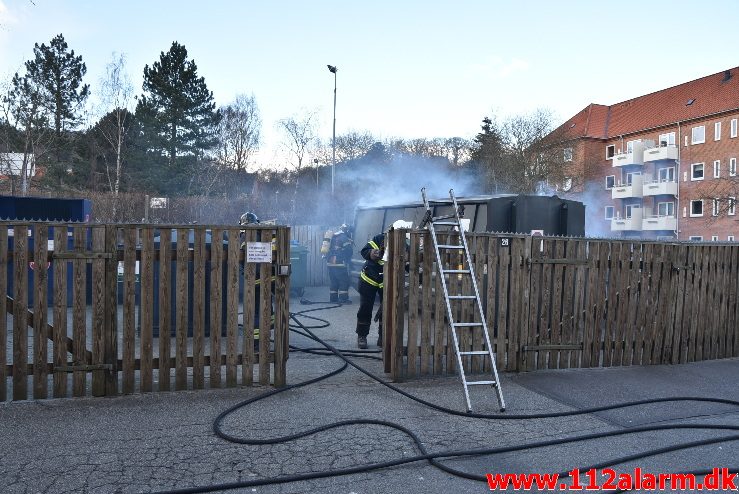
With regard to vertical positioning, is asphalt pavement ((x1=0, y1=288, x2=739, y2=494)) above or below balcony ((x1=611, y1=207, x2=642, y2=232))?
below

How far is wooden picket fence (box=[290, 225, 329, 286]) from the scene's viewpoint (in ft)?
60.1

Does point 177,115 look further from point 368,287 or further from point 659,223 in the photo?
point 659,223

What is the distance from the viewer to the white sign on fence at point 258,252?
5.71 m

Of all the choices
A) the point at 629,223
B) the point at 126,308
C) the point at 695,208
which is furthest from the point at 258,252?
the point at 629,223

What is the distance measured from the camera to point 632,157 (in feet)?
176

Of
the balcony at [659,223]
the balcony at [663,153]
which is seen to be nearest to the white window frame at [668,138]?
the balcony at [663,153]

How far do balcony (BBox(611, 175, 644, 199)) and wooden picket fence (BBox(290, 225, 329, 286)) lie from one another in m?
41.3

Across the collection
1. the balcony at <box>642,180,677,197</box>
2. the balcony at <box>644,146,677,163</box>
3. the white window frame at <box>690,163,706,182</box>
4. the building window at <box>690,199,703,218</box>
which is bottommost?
the building window at <box>690,199,703,218</box>

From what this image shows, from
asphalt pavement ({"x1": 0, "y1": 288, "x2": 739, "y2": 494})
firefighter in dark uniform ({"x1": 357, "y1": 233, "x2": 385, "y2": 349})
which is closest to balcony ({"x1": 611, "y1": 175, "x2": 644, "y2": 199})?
firefighter in dark uniform ({"x1": 357, "y1": 233, "x2": 385, "y2": 349})

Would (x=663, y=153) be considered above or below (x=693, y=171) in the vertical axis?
above

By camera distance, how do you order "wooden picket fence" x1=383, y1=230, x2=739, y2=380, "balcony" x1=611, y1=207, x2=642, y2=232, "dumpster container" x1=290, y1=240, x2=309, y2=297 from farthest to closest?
"balcony" x1=611, y1=207, x2=642, y2=232
"dumpster container" x1=290, y1=240, x2=309, y2=297
"wooden picket fence" x1=383, y1=230, x2=739, y2=380

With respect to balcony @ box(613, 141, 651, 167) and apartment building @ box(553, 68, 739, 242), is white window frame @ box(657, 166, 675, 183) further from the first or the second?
balcony @ box(613, 141, 651, 167)

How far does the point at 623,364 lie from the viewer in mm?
7289

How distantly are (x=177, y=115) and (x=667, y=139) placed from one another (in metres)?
40.6
